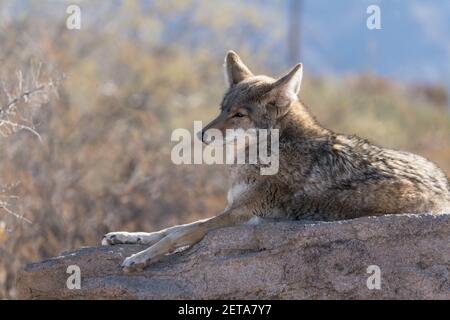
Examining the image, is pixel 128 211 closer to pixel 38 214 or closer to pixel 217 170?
pixel 38 214

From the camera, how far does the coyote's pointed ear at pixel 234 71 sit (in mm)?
8281

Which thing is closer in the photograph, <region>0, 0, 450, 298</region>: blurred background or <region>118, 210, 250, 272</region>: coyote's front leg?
<region>118, 210, 250, 272</region>: coyote's front leg

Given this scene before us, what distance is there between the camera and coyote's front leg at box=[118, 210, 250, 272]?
6695mm

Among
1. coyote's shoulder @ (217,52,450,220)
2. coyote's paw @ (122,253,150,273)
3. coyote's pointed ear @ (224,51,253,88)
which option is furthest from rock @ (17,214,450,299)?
coyote's pointed ear @ (224,51,253,88)

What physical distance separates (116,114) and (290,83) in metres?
8.69

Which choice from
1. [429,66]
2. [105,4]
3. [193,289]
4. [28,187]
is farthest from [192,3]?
[429,66]

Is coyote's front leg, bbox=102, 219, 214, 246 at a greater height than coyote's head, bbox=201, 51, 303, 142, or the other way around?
coyote's head, bbox=201, 51, 303, 142

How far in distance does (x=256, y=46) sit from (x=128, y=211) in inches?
428

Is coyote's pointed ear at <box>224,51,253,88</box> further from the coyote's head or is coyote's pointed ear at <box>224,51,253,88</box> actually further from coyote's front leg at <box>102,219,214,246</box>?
coyote's front leg at <box>102,219,214,246</box>

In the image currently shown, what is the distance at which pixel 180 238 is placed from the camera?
6820mm

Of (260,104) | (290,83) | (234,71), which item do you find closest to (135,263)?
(260,104)

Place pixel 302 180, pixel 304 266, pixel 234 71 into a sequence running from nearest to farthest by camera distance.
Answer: pixel 304 266, pixel 302 180, pixel 234 71

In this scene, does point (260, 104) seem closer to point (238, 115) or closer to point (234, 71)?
point (238, 115)

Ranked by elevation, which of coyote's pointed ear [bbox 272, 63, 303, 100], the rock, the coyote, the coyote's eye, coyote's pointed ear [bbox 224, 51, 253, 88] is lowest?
the rock
